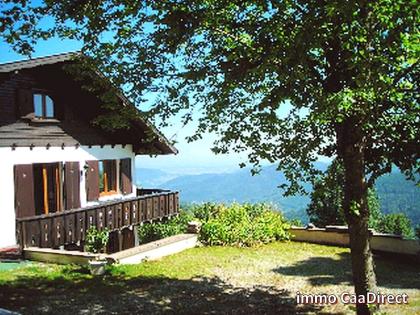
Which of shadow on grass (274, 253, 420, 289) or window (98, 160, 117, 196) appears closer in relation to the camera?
shadow on grass (274, 253, 420, 289)

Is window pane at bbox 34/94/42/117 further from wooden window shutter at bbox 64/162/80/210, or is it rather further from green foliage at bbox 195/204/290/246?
green foliage at bbox 195/204/290/246

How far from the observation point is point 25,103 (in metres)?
17.1

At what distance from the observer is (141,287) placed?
12.3 m

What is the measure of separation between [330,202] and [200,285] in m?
18.9

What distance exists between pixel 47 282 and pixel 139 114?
5953 millimetres

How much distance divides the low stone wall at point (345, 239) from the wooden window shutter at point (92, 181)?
31.5 ft

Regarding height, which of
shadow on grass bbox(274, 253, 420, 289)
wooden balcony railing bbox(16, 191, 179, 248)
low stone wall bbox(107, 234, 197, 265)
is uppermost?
wooden balcony railing bbox(16, 191, 179, 248)

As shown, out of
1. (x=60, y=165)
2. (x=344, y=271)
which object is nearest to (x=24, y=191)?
(x=60, y=165)

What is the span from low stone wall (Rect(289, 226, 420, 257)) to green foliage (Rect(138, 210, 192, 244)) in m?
5.66

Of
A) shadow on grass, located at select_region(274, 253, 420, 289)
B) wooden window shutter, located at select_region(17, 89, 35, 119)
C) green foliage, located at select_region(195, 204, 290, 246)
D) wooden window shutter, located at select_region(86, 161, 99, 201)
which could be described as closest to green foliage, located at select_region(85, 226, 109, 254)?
wooden window shutter, located at select_region(86, 161, 99, 201)

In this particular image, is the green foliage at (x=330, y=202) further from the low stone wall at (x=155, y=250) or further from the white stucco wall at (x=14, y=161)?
the white stucco wall at (x=14, y=161)

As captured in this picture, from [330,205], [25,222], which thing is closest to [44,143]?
[25,222]

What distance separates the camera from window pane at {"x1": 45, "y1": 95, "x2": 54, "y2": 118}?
61.1 ft

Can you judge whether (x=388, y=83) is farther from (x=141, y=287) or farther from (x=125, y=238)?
(x=125, y=238)
